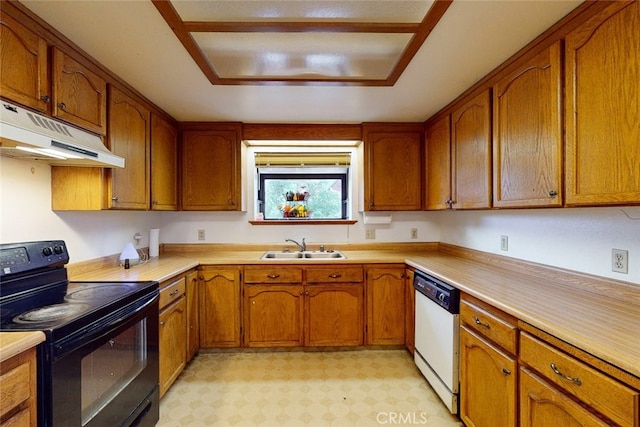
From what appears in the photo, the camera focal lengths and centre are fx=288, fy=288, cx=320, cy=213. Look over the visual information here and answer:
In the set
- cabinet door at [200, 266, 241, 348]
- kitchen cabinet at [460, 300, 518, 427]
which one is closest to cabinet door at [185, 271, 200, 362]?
cabinet door at [200, 266, 241, 348]

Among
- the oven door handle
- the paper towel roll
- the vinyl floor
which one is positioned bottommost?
the vinyl floor

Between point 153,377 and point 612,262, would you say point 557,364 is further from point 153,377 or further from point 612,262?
point 153,377

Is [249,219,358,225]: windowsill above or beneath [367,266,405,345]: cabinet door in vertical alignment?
above

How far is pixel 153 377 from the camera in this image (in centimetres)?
167

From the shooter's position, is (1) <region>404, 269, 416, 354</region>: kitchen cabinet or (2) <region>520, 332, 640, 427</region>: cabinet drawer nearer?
(2) <region>520, 332, 640, 427</region>: cabinet drawer

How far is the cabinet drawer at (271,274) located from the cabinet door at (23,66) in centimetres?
170

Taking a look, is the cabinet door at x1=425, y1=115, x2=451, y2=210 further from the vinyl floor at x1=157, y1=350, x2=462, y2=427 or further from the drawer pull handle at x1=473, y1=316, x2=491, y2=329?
the vinyl floor at x1=157, y1=350, x2=462, y2=427

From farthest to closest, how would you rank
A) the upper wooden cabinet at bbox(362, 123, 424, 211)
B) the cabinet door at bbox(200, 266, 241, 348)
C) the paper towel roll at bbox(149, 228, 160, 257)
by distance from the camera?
the upper wooden cabinet at bbox(362, 123, 424, 211)
the paper towel roll at bbox(149, 228, 160, 257)
the cabinet door at bbox(200, 266, 241, 348)

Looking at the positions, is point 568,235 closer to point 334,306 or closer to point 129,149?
point 334,306

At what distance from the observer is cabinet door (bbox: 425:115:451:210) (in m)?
2.41

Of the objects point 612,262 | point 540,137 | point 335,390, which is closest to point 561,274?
point 612,262

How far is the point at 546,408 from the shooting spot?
1.09m

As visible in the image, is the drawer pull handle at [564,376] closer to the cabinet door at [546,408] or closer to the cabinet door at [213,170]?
the cabinet door at [546,408]

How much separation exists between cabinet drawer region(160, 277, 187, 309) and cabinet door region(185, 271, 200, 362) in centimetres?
10
